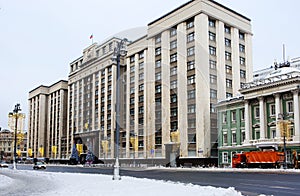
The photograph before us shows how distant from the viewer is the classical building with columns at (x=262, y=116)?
54.3m

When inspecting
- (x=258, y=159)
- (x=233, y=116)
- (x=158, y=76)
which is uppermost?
(x=158, y=76)

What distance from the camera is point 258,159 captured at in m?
54.6

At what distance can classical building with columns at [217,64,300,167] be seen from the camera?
54281mm

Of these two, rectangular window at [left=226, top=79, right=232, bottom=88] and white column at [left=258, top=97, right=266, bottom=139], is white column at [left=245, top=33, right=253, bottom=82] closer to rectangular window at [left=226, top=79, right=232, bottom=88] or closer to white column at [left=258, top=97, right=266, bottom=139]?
rectangular window at [left=226, top=79, right=232, bottom=88]

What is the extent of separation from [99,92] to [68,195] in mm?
68959

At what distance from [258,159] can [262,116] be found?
7786mm

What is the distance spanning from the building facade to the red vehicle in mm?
73069

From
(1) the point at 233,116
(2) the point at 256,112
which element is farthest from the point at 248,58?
(2) the point at 256,112

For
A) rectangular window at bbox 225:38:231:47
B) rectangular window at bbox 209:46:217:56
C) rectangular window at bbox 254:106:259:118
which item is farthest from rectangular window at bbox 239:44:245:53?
rectangular window at bbox 254:106:259:118

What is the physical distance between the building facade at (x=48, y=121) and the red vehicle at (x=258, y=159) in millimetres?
73069

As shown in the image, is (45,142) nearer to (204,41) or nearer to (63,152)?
(63,152)

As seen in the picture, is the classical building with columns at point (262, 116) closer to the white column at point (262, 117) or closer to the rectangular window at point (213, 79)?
the white column at point (262, 117)

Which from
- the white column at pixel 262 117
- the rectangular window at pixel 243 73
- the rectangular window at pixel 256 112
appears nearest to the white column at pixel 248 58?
the rectangular window at pixel 243 73

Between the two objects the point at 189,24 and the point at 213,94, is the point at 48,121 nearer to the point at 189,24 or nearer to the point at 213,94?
the point at 189,24
